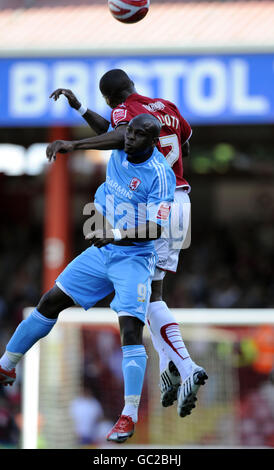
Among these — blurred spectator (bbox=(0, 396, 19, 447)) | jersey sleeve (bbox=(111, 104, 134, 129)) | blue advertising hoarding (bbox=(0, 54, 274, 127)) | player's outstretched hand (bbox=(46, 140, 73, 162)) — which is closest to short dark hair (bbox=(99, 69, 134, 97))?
jersey sleeve (bbox=(111, 104, 134, 129))

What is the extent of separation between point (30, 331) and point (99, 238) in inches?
40.2

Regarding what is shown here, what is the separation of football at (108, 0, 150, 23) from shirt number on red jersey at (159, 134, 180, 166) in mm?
795

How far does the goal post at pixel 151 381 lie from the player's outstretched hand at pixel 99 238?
15.4 feet

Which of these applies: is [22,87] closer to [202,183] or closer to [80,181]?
[80,181]

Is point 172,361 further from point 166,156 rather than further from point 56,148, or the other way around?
point 56,148

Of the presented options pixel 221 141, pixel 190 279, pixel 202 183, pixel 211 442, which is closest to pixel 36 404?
pixel 211 442

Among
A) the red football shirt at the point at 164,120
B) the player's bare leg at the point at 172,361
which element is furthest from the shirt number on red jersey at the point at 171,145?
the player's bare leg at the point at 172,361

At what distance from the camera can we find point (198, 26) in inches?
497

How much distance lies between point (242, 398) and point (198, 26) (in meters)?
5.58

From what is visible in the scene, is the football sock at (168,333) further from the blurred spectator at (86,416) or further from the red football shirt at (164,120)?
the blurred spectator at (86,416)

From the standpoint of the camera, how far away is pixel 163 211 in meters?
5.34

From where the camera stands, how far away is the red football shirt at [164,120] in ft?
17.9

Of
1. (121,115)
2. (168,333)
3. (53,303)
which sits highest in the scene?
(121,115)

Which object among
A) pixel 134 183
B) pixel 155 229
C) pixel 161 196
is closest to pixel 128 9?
pixel 134 183
